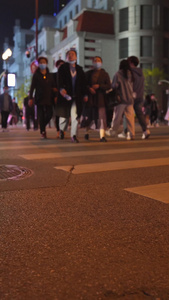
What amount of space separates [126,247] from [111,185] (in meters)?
1.89

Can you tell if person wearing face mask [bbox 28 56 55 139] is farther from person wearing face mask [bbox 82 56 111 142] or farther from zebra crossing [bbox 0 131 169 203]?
zebra crossing [bbox 0 131 169 203]

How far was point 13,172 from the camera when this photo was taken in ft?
16.6

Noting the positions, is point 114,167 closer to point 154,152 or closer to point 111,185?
point 111,185

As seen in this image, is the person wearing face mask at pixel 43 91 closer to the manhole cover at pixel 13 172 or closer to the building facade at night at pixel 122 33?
the manhole cover at pixel 13 172

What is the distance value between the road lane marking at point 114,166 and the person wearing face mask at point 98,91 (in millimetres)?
3727

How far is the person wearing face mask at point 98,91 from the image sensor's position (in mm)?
9792

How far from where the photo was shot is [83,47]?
55.4m

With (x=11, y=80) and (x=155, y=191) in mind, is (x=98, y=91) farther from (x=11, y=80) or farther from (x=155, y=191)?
(x=11, y=80)

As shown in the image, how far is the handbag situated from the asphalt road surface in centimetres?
500

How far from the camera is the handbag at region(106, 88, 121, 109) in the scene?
10.1m

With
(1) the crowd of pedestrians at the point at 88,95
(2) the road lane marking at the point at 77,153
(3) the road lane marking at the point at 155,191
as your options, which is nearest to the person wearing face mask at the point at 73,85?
(1) the crowd of pedestrians at the point at 88,95

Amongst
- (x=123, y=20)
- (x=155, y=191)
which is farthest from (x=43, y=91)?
(x=123, y=20)

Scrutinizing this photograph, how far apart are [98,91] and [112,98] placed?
0.39 m

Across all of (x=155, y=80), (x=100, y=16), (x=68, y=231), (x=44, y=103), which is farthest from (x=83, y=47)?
(x=68, y=231)
